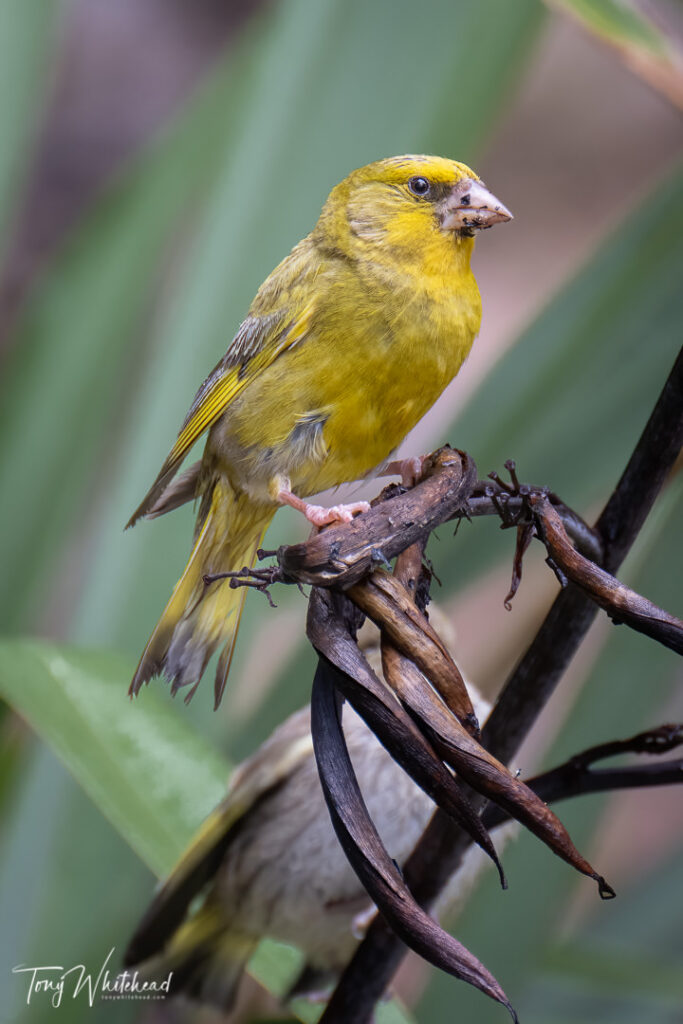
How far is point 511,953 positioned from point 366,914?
0.14m

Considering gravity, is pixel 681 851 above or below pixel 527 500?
below

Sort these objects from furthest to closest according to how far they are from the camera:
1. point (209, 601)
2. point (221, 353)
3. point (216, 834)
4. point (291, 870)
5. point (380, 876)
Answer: point (291, 870) → point (216, 834) → point (221, 353) → point (209, 601) → point (380, 876)

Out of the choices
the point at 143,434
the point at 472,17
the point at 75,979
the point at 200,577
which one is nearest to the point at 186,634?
the point at 200,577

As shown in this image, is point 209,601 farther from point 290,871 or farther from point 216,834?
point 290,871

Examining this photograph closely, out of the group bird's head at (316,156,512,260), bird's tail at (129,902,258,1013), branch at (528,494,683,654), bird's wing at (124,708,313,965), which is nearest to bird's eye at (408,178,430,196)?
bird's head at (316,156,512,260)

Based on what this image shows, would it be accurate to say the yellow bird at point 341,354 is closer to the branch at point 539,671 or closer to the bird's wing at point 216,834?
the branch at point 539,671

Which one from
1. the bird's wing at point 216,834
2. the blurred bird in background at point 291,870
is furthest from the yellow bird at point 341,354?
the blurred bird in background at point 291,870

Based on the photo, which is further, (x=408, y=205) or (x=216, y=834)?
(x=216, y=834)

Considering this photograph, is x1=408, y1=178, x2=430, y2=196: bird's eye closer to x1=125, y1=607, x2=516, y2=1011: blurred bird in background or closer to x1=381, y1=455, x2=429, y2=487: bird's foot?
x1=381, y1=455, x2=429, y2=487: bird's foot

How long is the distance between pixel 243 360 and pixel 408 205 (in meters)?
0.12

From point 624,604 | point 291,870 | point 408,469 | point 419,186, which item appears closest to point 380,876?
point 624,604

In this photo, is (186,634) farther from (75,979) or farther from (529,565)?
(529,565)

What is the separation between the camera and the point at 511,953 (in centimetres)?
96

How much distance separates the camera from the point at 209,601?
1.54 ft
